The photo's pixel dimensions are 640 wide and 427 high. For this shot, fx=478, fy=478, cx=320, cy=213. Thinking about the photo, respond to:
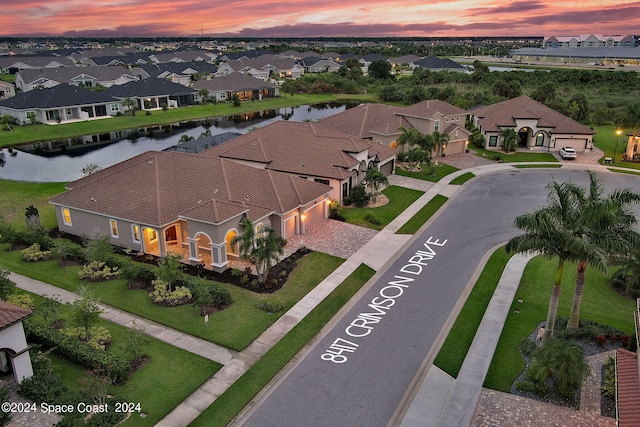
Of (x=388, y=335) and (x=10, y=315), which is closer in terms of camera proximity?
(x=10, y=315)

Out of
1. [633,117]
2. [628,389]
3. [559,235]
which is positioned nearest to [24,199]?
[559,235]

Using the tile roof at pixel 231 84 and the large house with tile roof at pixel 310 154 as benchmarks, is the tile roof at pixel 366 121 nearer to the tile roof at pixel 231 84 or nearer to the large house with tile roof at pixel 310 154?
the large house with tile roof at pixel 310 154

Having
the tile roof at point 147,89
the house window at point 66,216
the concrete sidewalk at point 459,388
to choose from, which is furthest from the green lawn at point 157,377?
the tile roof at point 147,89

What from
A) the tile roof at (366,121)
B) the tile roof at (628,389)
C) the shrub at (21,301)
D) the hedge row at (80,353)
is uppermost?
the tile roof at (366,121)

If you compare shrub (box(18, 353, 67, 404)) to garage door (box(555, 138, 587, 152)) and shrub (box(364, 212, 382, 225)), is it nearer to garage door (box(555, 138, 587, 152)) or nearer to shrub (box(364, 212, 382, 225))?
shrub (box(364, 212, 382, 225))

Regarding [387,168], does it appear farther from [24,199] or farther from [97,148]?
[97,148]

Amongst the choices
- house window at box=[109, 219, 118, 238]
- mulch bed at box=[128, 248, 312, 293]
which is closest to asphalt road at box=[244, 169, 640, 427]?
mulch bed at box=[128, 248, 312, 293]

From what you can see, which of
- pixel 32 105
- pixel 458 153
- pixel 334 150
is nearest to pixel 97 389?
pixel 334 150
